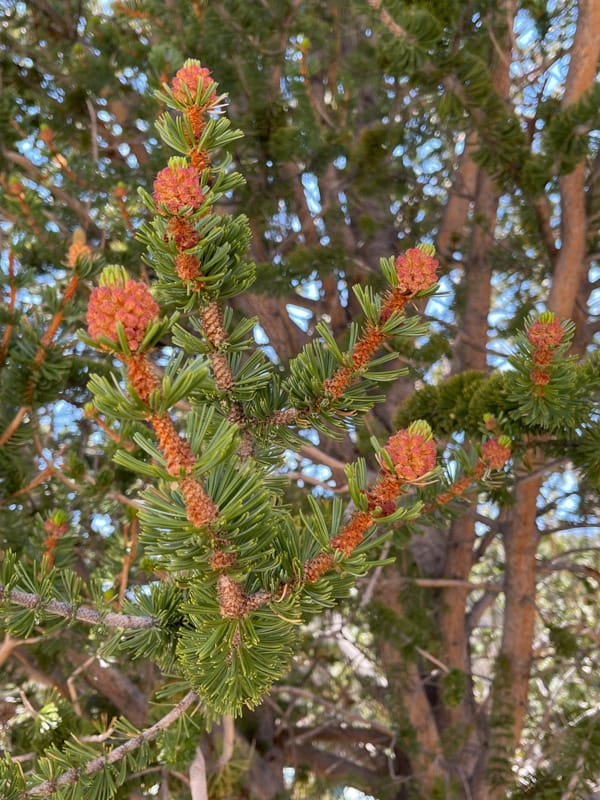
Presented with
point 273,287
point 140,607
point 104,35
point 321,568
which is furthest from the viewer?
point 104,35

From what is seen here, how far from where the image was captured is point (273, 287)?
1460mm

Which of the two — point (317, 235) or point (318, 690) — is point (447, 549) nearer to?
point (318, 690)

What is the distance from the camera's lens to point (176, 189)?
1.52 ft

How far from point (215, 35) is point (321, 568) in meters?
1.38

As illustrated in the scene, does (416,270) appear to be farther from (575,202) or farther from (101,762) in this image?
(575,202)

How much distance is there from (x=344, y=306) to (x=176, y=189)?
1850 mm

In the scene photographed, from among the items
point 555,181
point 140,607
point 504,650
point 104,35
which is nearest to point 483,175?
point 555,181

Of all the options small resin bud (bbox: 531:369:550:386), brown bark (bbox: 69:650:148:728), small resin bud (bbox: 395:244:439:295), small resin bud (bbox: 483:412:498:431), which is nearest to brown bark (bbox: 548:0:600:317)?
small resin bud (bbox: 483:412:498:431)

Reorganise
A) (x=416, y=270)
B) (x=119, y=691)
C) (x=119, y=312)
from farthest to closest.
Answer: (x=119, y=691) → (x=416, y=270) → (x=119, y=312)

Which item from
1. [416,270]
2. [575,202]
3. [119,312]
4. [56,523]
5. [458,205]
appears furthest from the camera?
[458,205]

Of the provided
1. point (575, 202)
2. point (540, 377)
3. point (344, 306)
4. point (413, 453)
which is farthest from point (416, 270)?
point (344, 306)

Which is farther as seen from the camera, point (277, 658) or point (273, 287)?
point (273, 287)

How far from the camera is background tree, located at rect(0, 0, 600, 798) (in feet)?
3.64

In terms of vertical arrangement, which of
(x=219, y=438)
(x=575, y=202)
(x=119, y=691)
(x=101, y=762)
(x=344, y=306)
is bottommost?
(x=101, y=762)
